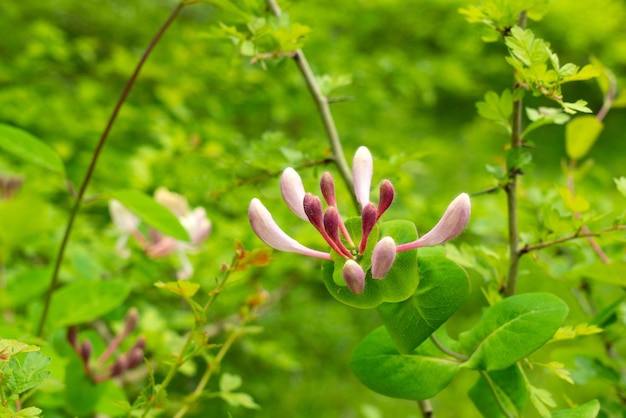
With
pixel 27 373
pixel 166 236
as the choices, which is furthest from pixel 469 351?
pixel 166 236

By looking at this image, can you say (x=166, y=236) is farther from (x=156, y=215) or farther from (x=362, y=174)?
(x=362, y=174)

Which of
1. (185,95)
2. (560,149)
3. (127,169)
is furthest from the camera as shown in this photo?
(560,149)

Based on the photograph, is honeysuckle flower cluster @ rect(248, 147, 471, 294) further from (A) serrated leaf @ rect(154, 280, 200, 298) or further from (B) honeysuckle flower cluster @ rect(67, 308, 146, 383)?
(B) honeysuckle flower cluster @ rect(67, 308, 146, 383)

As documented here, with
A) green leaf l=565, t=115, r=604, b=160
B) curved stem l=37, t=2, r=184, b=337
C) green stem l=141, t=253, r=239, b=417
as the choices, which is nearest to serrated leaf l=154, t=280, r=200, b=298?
green stem l=141, t=253, r=239, b=417

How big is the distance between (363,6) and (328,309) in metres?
0.94

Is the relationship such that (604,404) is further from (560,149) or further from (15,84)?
(560,149)

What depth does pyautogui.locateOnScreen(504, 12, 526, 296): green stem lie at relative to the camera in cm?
40

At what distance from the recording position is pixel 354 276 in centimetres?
26

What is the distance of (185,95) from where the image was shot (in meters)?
1.53

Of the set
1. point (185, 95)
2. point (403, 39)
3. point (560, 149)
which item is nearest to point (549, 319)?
point (185, 95)

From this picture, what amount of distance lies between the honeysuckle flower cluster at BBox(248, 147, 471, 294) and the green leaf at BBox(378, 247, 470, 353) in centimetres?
3

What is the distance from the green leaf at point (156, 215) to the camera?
20.5 inches

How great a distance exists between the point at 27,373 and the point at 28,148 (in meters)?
0.29

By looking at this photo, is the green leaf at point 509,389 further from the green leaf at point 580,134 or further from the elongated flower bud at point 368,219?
the green leaf at point 580,134
